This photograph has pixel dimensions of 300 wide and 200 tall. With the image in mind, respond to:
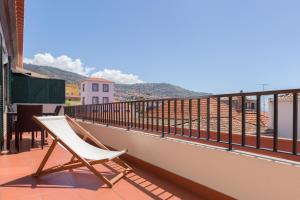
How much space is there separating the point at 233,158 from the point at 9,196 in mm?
2470

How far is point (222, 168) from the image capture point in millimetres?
2670

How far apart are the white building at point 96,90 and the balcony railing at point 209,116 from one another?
4288cm

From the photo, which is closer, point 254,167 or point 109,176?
point 254,167

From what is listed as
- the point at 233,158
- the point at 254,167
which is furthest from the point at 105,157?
the point at 254,167

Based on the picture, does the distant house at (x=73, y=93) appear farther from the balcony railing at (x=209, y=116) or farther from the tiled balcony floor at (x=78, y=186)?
the tiled balcony floor at (x=78, y=186)

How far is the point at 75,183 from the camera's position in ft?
11.4

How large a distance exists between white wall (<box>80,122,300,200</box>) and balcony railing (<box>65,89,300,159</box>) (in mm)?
152

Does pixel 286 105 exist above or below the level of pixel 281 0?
below

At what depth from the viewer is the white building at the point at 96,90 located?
1961 inches

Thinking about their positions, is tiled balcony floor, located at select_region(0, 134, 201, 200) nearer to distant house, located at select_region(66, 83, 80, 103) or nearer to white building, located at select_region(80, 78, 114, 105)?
white building, located at select_region(80, 78, 114, 105)

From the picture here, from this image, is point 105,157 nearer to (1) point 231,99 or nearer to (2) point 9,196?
(2) point 9,196

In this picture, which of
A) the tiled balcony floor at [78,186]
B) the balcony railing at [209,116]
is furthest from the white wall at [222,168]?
the tiled balcony floor at [78,186]

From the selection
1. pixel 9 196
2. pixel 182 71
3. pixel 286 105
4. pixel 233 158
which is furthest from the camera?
pixel 182 71

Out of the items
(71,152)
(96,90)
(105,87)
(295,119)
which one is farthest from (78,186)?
(105,87)
